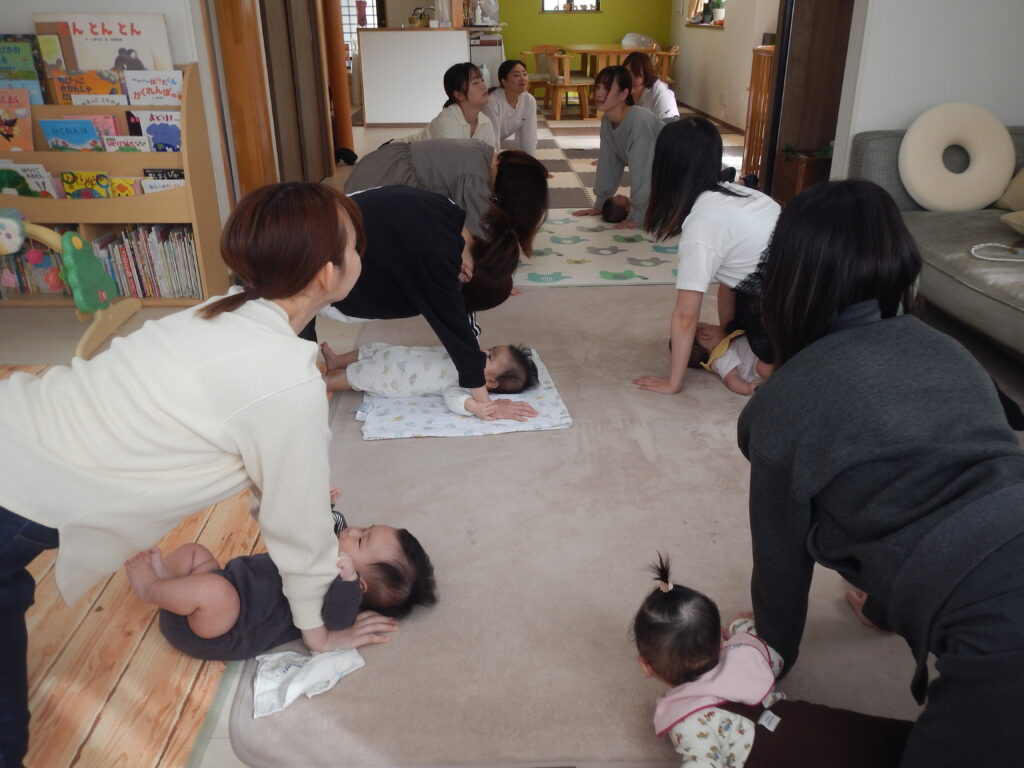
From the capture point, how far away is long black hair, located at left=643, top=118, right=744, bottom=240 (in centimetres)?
230

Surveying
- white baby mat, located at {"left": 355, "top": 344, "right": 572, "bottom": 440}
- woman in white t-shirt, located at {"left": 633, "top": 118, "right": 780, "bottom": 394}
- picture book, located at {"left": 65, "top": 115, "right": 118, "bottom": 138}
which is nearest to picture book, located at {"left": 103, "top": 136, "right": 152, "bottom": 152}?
picture book, located at {"left": 65, "top": 115, "right": 118, "bottom": 138}

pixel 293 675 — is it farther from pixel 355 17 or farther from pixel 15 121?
pixel 355 17

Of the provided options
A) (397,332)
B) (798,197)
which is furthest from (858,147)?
(798,197)

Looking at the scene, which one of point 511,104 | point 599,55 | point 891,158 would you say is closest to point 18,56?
point 511,104

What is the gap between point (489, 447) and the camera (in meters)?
2.27

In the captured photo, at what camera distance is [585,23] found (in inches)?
394

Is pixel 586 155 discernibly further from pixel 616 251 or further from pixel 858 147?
pixel 858 147

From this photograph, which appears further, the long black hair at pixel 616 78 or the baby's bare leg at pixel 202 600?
the long black hair at pixel 616 78

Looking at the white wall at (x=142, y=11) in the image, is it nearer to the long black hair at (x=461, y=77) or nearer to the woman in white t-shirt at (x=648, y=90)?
the long black hair at (x=461, y=77)

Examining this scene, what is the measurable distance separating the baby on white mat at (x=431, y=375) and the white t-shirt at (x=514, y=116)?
2995mm

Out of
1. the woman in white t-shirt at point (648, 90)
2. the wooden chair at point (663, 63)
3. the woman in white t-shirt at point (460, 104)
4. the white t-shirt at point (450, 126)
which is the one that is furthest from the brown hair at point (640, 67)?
the wooden chair at point (663, 63)

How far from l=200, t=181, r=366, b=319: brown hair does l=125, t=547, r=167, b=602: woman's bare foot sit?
634 millimetres

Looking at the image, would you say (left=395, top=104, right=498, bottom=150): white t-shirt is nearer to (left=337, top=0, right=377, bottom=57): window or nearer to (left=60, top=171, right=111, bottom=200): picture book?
(left=60, top=171, right=111, bottom=200): picture book

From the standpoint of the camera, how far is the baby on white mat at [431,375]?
2.45 metres
